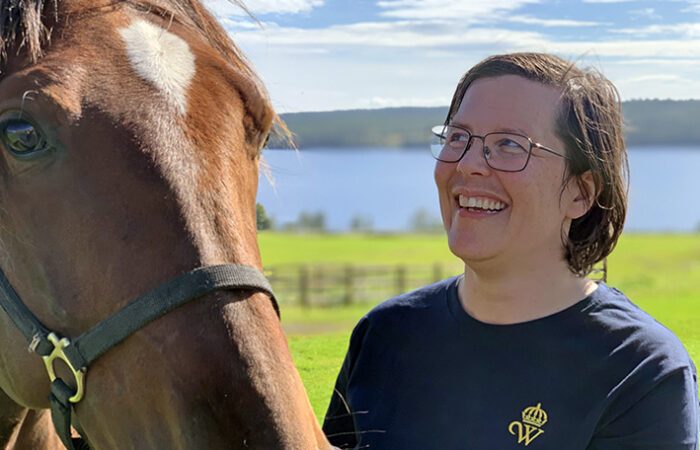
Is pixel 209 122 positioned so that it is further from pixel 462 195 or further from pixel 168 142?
pixel 462 195

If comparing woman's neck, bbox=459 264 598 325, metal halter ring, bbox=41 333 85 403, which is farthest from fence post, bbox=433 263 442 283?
metal halter ring, bbox=41 333 85 403

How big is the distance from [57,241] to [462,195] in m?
1.14

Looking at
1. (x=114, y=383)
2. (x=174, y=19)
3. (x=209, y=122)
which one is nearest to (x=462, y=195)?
(x=209, y=122)

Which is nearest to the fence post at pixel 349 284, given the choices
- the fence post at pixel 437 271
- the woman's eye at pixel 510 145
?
the fence post at pixel 437 271

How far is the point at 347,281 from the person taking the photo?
4.79 metres

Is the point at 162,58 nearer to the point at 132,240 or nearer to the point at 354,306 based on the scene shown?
the point at 132,240

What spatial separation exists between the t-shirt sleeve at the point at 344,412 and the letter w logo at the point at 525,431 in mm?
486

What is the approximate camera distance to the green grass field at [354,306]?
344 centimetres

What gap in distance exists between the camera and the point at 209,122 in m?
1.78

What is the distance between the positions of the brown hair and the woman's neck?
0.07 meters

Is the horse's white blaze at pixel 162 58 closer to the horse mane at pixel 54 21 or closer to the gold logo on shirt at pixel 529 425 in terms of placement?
the horse mane at pixel 54 21

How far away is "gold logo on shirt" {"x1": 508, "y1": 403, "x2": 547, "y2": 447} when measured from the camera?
195 centimetres

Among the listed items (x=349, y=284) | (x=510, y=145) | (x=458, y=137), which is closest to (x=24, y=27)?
(x=458, y=137)

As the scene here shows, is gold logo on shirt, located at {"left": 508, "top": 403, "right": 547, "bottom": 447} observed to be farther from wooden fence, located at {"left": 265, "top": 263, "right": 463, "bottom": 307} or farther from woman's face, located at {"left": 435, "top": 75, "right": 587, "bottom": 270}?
wooden fence, located at {"left": 265, "top": 263, "right": 463, "bottom": 307}
